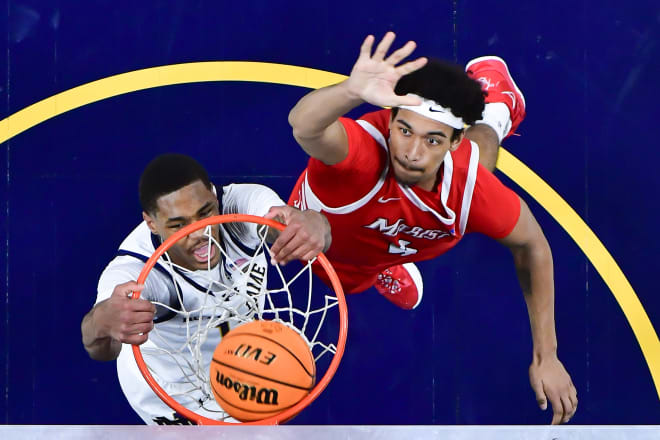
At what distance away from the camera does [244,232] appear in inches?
158

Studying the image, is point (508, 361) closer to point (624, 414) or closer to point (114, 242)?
point (624, 414)

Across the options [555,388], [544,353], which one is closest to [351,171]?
[544,353]

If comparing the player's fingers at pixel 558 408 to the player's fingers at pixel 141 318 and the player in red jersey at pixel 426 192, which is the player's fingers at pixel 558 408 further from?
the player's fingers at pixel 141 318

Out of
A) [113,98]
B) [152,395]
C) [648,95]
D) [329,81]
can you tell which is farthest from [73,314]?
[648,95]

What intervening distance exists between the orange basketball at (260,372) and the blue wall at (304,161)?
4.95 feet

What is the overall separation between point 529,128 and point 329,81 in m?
1.23

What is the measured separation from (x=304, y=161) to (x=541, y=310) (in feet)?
5.26

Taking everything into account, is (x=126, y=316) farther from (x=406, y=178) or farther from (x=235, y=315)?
(x=406, y=178)

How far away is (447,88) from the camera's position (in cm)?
378

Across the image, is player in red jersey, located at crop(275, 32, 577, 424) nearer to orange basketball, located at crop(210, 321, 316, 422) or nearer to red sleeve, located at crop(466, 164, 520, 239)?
→ red sleeve, located at crop(466, 164, 520, 239)

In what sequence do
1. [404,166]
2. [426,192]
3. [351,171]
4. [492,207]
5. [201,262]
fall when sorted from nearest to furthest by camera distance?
[351,171]
[404,166]
[426,192]
[492,207]
[201,262]

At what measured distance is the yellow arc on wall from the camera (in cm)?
461

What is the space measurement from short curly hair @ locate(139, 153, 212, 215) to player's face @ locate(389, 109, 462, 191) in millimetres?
1013

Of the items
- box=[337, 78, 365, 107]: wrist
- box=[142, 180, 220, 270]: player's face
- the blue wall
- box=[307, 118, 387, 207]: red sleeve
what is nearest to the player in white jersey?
box=[142, 180, 220, 270]: player's face
